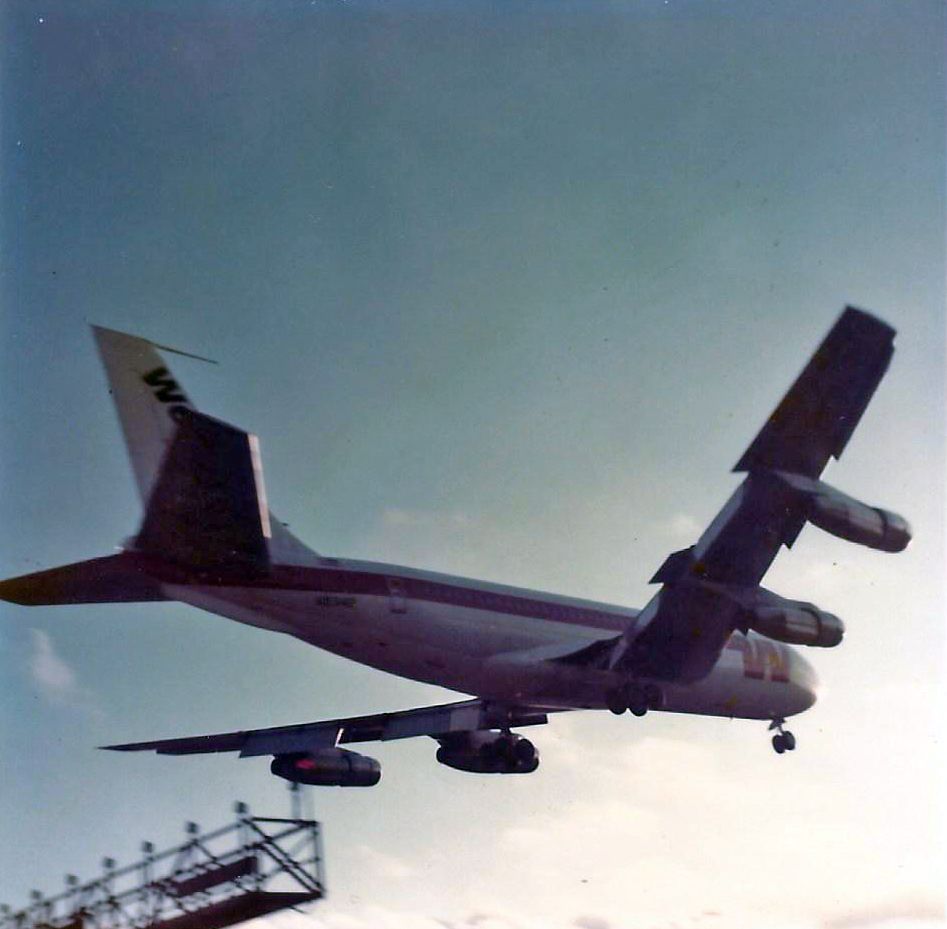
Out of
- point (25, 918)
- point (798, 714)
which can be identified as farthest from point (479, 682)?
point (25, 918)

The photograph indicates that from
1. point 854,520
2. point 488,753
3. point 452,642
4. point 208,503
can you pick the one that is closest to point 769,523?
point 854,520

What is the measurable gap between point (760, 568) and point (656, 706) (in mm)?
3865

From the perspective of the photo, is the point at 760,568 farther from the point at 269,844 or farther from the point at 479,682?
the point at 269,844

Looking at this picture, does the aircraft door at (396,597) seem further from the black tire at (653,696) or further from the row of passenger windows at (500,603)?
the black tire at (653,696)

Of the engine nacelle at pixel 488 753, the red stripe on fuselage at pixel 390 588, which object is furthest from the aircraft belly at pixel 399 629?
the engine nacelle at pixel 488 753

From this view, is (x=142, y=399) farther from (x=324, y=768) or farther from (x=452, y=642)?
(x=324, y=768)

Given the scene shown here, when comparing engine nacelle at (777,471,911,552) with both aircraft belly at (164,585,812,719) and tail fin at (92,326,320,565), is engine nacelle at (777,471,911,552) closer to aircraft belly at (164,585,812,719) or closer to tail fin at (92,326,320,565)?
aircraft belly at (164,585,812,719)

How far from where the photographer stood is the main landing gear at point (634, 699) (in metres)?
23.5

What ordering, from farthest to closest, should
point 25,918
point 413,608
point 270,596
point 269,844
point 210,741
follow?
1. point 210,741
2. point 25,918
3. point 269,844
4. point 413,608
5. point 270,596

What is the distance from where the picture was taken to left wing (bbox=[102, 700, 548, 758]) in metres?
26.3

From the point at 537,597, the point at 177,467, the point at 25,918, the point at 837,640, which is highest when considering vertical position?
the point at 537,597

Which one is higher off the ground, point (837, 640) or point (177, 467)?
point (837, 640)

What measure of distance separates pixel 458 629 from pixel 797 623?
23.0 feet

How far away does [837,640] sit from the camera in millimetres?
22750
